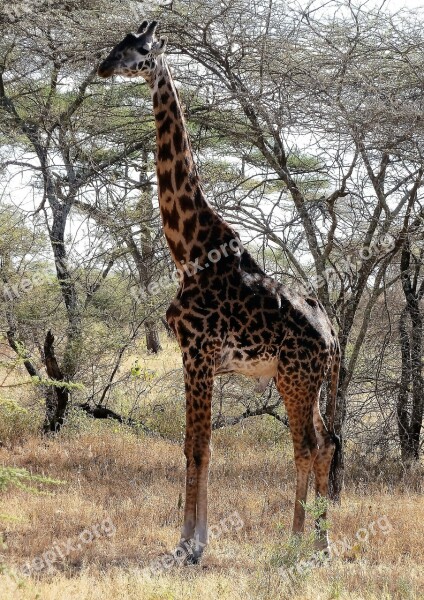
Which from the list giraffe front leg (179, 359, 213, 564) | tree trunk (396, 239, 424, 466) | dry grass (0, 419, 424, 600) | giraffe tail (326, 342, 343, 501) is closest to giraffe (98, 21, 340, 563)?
giraffe front leg (179, 359, 213, 564)

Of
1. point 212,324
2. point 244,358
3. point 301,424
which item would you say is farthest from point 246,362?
point 301,424

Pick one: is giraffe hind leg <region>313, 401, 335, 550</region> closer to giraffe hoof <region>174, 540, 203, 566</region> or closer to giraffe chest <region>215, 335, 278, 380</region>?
giraffe chest <region>215, 335, 278, 380</region>

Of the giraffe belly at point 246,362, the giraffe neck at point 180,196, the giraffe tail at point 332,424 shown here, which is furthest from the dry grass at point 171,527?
the giraffe neck at point 180,196

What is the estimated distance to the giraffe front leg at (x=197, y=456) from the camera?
5.65 metres

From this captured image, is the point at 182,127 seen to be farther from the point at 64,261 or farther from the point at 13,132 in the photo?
the point at 13,132

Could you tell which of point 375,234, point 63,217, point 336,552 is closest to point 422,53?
point 375,234

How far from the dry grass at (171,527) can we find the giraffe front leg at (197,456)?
0.16 meters

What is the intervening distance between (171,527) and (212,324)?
1.78 meters

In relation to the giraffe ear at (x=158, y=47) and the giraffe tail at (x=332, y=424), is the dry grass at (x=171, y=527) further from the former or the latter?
the giraffe ear at (x=158, y=47)

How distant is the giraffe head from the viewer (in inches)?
206

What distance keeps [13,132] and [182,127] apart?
18.1 feet

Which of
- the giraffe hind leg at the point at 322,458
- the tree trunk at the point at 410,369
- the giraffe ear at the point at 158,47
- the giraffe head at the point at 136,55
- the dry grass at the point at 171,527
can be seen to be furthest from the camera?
the tree trunk at the point at 410,369

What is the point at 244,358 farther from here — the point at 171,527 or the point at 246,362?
the point at 171,527

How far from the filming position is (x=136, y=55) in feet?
17.7
